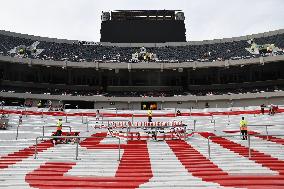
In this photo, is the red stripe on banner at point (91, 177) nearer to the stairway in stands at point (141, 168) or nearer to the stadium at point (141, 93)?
→ the stairway in stands at point (141, 168)

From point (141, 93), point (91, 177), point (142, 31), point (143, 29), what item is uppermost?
point (143, 29)

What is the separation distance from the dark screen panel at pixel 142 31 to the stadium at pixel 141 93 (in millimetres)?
196

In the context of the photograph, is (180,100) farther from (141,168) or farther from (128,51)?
(141,168)

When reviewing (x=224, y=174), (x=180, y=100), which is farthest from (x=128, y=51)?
(x=224, y=174)

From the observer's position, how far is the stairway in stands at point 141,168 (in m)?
7.69

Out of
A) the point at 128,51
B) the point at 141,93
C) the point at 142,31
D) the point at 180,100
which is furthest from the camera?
the point at 142,31

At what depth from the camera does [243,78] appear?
49.8m

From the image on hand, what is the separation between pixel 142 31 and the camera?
6009 cm

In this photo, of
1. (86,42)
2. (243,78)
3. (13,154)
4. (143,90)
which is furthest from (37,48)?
(13,154)

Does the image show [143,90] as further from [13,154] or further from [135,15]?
[13,154]

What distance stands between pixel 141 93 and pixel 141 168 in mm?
39825

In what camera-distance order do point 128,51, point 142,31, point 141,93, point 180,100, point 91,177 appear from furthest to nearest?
point 142,31 < point 128,51 < point 141,93 < point 180,100 < point 91,177

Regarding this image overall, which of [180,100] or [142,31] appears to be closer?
[180,100]

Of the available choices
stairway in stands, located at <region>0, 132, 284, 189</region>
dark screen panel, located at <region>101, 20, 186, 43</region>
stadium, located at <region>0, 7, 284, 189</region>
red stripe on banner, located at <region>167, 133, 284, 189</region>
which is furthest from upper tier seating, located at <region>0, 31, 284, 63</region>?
red stripe on banner, located at <region>167, 133, 284, 189</region>
